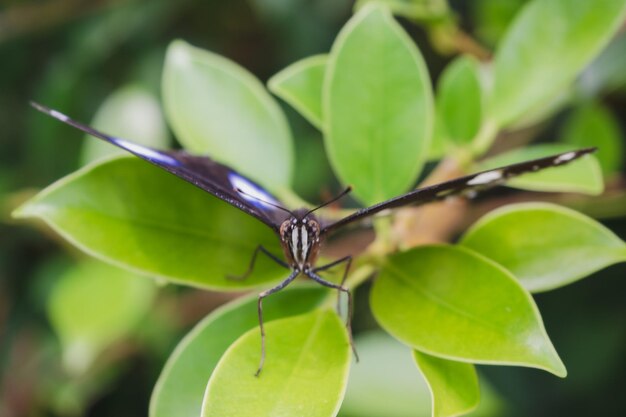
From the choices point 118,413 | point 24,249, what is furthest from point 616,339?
point 24,249

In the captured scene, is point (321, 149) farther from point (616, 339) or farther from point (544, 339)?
point (544, 339)

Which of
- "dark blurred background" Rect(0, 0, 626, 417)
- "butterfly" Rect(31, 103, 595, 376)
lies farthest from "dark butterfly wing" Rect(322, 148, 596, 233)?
"dark blurred background" Rect(0, 0, 626, 417)

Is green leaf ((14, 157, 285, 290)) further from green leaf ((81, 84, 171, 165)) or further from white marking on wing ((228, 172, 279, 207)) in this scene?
green leaf ((81, 84, 171, 165))

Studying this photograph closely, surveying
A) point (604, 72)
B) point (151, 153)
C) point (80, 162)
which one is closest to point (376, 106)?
point (151, 153)

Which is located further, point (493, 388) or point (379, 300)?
point (493, 388)

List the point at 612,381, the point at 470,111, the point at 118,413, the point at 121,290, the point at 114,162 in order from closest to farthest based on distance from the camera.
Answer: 1. the point at 114,162
2. the point at 470,111
3. the point at 121,290
4. the point at 612,381
5. the point at 118,413

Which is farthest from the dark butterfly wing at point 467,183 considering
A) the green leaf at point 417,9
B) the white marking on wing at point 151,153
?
the green leaf at point 417,9

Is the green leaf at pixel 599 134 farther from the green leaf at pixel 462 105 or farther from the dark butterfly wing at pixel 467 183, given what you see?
the dark butterfly wing at pixel 467 183
